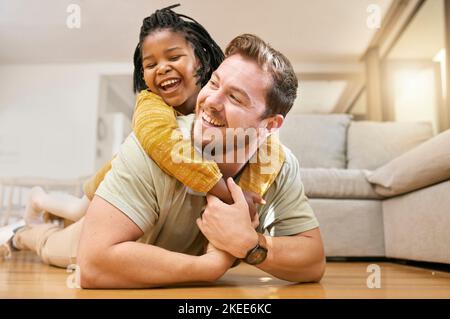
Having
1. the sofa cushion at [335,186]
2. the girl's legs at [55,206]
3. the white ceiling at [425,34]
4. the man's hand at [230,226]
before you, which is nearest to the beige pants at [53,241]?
the girl's legs at [55,206]

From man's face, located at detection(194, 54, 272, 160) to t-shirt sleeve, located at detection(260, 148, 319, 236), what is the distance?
0.60 feet

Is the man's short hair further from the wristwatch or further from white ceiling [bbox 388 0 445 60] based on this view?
white ceiling [bbox 388 0 445 60]

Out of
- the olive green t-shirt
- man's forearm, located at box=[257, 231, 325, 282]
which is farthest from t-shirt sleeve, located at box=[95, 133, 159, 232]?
man's forearm, located at box=[257, 231, 325, 282]

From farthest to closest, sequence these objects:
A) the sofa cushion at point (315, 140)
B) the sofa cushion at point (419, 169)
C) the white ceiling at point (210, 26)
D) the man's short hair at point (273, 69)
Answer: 1. the white ceiling at point (210, 26)
2. the sofa cushion at point (315, 140)
3. the sofa cushion at point (419, 169)
4. the man's short hair at point (273, 69)

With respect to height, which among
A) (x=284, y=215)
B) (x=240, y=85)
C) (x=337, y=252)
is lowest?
(x=337, y=252)

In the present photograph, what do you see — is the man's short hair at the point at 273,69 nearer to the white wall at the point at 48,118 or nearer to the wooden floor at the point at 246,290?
the wooden floor at the point at 246,290

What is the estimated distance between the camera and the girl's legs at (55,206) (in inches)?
69.8

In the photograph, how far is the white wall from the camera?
536cm

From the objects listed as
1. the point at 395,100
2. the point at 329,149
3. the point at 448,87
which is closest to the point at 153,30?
the point at 329,149

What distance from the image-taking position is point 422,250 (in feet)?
5.56

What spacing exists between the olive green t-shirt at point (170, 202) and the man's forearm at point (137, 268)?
60 millimetres
